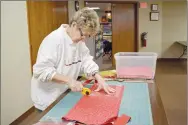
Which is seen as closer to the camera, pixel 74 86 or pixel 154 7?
pixel 74 86

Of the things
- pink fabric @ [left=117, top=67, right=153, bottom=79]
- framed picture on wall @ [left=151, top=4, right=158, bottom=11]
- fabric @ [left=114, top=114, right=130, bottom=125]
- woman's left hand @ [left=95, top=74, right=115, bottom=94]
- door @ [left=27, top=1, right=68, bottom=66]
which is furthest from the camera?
framed picture on wall @ [left=151, top=4, right=158, bottom=11]

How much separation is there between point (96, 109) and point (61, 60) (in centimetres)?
50

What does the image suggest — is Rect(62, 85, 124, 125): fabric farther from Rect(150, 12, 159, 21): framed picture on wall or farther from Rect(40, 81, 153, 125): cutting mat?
Rect(150, 12, 159, 21): framed picture on wall

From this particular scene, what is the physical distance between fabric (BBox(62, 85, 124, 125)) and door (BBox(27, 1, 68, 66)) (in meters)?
1.91

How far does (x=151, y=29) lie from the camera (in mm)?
7422

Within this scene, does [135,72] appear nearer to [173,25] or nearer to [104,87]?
[104,87]

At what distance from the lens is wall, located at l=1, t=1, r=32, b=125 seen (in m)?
2.71

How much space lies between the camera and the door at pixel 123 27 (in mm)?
6629

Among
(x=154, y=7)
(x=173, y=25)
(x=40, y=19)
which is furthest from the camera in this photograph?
(x=173, y=25)

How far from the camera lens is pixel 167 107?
12.0 feet


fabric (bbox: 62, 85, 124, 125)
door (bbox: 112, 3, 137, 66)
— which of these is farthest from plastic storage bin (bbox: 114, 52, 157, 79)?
door (bbox: 112, 3, 137, 66)

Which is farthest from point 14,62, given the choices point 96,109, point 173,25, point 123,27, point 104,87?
point 173,25

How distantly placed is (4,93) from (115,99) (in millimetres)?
1630

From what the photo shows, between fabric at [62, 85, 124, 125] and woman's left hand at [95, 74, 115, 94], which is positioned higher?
woman's left hand at [95, 74, 115, 94]
